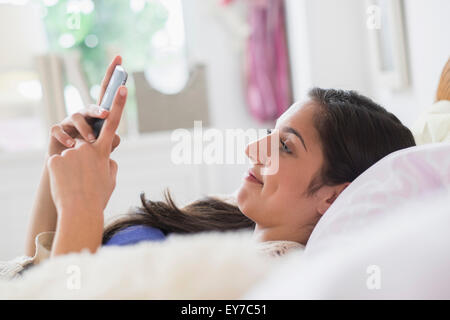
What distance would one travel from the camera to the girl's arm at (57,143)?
0.78m

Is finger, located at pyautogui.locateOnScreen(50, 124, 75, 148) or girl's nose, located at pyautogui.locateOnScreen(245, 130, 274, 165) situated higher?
finger, located at pyautogui.locateOnScreen(50, 124, 75, 148)

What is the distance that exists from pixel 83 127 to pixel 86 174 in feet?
0.38

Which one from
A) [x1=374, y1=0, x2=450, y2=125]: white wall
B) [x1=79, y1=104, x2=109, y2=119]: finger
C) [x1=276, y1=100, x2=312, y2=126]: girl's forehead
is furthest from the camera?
[x1=374, y1=0, x2=450, y2=125]: white wall

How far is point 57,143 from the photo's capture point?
0.89 metres

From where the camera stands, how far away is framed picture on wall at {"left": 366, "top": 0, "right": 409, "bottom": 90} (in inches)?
66.9

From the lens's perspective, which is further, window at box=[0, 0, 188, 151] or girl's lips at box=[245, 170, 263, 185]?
window at box=[0, 0, 188, 151]

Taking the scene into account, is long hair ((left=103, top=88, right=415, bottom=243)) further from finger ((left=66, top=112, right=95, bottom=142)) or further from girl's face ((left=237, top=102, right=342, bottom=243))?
finger ((left=66, top=112, right=95, bottom=142))

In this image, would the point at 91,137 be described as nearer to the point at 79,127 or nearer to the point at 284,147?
the point at 79,127

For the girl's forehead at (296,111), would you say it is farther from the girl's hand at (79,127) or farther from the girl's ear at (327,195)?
the girl's hand at (79,127)

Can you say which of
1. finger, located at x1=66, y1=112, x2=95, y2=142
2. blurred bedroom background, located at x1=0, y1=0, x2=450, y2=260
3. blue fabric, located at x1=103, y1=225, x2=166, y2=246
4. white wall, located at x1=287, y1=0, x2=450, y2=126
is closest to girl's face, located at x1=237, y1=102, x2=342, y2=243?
blue fabric, located at x1=103, y1=225, x2=166, y2=246

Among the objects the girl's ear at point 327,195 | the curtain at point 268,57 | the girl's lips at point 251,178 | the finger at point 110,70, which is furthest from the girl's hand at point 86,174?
the curtain at point 268,57

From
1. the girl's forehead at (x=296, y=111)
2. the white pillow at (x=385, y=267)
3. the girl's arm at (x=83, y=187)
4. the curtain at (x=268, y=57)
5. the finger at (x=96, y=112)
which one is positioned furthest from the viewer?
the curtain at (x=268, y=57)

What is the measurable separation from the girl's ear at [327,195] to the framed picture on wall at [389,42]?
1.05 meters

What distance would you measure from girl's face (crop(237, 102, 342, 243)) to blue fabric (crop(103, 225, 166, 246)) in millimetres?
147
